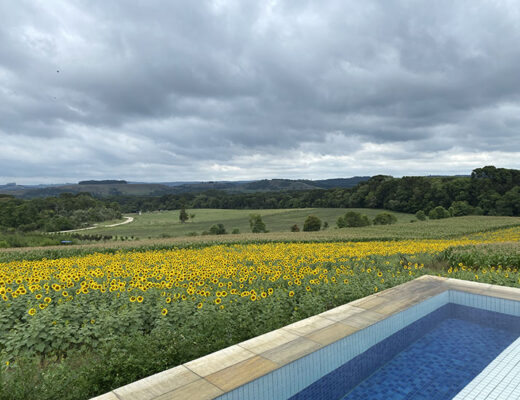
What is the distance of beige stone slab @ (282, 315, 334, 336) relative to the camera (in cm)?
515

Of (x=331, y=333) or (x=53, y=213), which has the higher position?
(x=331, y=333)

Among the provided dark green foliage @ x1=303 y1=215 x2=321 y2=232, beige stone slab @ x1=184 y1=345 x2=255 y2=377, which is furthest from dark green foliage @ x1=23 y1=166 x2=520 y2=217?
beige stone slab @ x1=184 y1=345 x2=255 y2=377

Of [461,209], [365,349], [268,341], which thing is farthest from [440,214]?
[268,341]

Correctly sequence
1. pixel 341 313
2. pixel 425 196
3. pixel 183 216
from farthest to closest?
1. pixel 183 216
2. pixel 425 196
3. pixel 341 313

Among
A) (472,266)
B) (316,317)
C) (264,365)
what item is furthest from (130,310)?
(472,266)

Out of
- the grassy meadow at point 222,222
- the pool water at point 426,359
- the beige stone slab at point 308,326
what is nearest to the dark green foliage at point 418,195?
the grassy meadow at point 222,222

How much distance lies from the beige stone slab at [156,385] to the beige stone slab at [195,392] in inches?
3.2

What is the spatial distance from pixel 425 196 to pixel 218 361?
8751cm

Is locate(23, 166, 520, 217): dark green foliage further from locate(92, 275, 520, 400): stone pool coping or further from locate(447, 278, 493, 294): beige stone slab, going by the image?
locate(92, 275, 520, 400): stone pool coping

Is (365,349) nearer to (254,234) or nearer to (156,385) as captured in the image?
(156,385)

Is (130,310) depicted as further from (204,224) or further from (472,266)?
(204,224)

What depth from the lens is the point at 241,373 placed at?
3.90 meters

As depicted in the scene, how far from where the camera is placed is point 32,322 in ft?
16.9

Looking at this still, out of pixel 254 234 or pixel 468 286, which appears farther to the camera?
pixel 254 234
